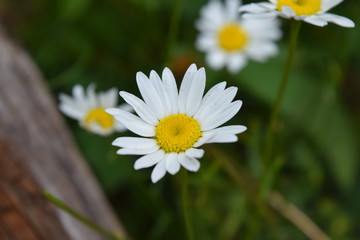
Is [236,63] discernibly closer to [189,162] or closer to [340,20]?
[340,20]

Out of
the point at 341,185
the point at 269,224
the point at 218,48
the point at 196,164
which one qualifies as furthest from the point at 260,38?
the point at 196,164

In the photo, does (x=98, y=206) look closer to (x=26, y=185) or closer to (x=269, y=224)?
(x=26, y=185)

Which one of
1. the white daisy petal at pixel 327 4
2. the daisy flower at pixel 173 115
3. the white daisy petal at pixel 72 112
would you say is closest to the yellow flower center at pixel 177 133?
the daisy flower at pixel 173 115

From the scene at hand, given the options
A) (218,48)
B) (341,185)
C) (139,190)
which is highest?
(218,48)

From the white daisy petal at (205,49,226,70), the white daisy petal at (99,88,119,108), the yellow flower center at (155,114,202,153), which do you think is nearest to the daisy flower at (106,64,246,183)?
the yellow flower center at (155,114,202,153)

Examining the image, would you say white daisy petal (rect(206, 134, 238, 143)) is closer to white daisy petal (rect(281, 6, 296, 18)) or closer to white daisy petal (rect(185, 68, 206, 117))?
white daisy petal (rect(185, 68, 206, 117))

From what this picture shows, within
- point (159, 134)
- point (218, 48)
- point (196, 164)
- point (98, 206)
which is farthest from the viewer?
point (218, 48)
